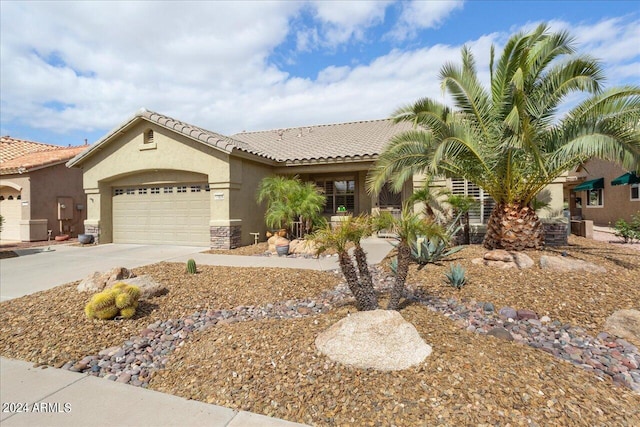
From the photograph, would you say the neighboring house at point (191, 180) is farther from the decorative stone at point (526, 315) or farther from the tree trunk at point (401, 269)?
the decorative stone at point (526, 315)

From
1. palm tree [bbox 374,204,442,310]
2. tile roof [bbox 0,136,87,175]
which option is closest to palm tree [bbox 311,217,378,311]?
palm tree [bbox 374,204,442,310]

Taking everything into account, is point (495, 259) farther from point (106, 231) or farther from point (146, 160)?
point (106, 231)

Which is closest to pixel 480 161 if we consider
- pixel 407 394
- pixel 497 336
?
pixel 497 336

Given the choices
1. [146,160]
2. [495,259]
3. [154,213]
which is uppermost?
[146,160]

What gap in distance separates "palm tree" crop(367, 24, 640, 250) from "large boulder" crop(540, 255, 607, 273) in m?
1.47

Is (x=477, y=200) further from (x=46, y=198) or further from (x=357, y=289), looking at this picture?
(x=46, y=198)

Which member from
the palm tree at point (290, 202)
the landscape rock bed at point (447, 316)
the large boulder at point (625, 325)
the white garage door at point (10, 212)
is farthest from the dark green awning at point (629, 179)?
the white garage door at point (10, 212)

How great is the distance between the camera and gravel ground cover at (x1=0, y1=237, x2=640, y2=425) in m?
2.86

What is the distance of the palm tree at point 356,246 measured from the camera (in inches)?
165

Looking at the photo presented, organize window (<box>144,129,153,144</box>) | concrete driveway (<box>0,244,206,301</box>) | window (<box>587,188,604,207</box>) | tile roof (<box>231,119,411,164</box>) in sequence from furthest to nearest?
window (<box>587,188,604,207</box>)
tile roof (<box>231,119,411,164</box>)
window (<box>144,129,153,144</box>)
concrete driveway (<box>0,244,206,301</box>)

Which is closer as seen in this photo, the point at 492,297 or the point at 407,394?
the point at 407,394

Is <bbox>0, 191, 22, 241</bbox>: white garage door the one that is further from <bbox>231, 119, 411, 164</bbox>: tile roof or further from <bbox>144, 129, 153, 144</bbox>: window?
<bbox>231, 119, 411, 164</bbox>: tile roof

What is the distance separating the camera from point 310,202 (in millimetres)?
12070

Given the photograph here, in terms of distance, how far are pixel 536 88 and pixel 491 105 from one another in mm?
1041
